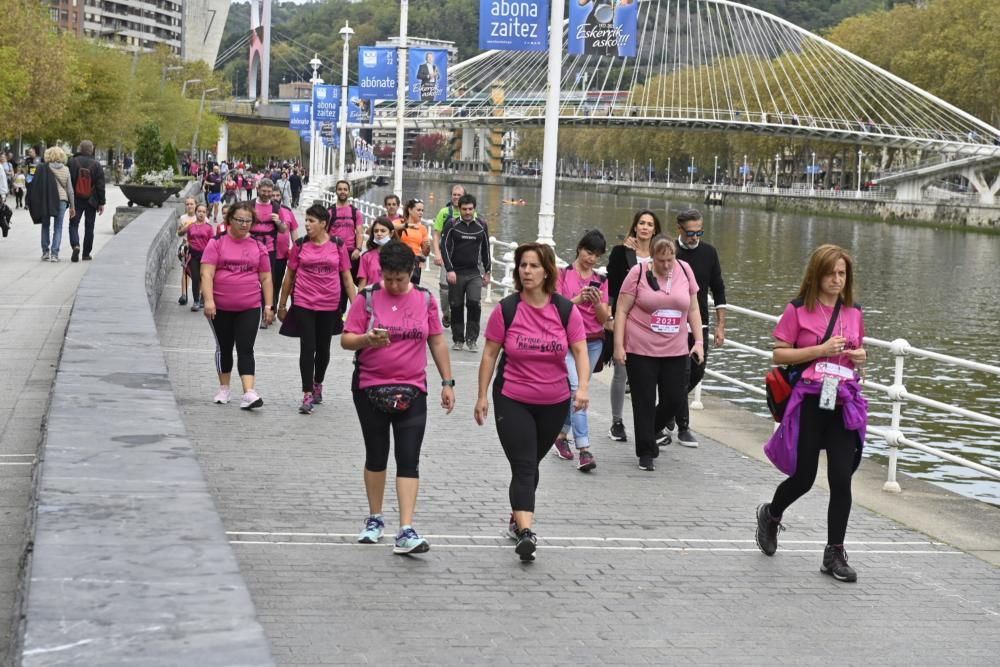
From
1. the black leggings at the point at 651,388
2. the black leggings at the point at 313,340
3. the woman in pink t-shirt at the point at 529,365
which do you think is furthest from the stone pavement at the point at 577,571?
the black leggings at the point at 313,340

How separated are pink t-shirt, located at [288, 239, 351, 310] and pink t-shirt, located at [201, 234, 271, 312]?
40cm

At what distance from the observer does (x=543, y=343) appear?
802 centimetres

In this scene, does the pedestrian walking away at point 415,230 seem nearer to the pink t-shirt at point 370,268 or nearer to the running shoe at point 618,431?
the pink t-shirt at point 370,268

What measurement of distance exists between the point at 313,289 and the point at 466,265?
479 cm

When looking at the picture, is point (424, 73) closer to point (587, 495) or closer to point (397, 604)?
point (587, 495)

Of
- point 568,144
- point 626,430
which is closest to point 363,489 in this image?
point 626,430

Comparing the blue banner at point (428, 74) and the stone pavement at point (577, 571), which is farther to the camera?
the blue banner at point (428, 74)

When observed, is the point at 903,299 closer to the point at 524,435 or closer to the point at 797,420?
the point at 797,420

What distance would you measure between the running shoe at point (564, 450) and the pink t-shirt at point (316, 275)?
8.17 ft

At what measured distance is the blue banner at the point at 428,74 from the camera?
37.3m

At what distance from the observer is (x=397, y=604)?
22.4ft

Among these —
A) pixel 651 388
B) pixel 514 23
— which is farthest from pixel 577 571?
pixel 514 23

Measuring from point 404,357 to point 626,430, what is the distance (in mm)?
4732

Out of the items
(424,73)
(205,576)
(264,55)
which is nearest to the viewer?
(205,576)
